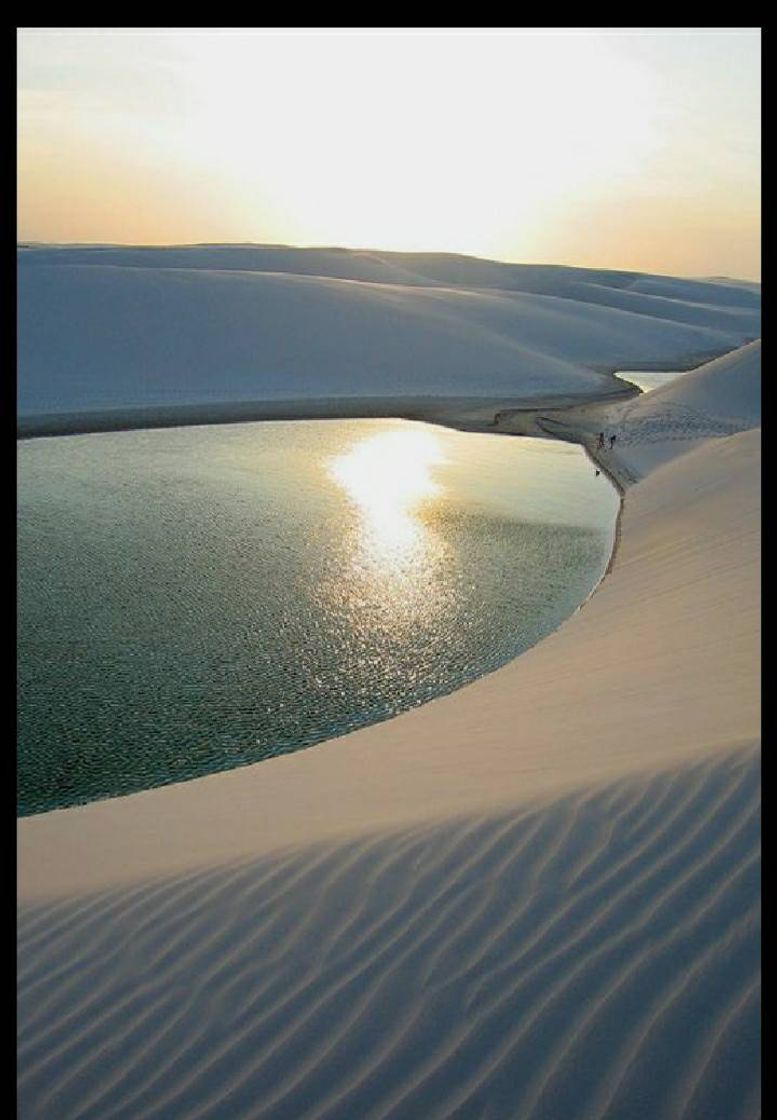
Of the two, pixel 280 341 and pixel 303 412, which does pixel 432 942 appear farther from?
pixel 280 341

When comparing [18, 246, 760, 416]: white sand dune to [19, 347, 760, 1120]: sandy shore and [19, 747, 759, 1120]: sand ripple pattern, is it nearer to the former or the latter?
[19, 347, 760, 1120]: sandy shore

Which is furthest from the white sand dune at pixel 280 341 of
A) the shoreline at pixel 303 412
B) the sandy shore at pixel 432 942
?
the sandy shore at pixel 432 942

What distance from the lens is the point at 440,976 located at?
2.98 m

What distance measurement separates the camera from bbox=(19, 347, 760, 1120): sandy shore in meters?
2.59

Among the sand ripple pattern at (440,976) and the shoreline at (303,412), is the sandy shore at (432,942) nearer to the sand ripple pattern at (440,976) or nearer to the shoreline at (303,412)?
the sand ripple pattern at (440,976)

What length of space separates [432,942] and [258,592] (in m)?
8.25

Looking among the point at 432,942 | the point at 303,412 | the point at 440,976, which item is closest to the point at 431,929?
the point at 432,942

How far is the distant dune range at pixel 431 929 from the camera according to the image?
8.53 ft

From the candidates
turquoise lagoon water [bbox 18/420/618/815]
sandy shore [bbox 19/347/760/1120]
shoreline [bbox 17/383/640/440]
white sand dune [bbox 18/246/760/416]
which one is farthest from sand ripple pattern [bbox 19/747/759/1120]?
white sand dune [bbox 18/246/760/416]

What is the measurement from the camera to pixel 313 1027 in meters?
2.87

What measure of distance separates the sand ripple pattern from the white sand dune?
79.1 feet

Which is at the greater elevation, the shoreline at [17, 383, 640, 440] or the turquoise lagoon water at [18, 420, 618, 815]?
the shoreline at [17, 383, 640, 440]
